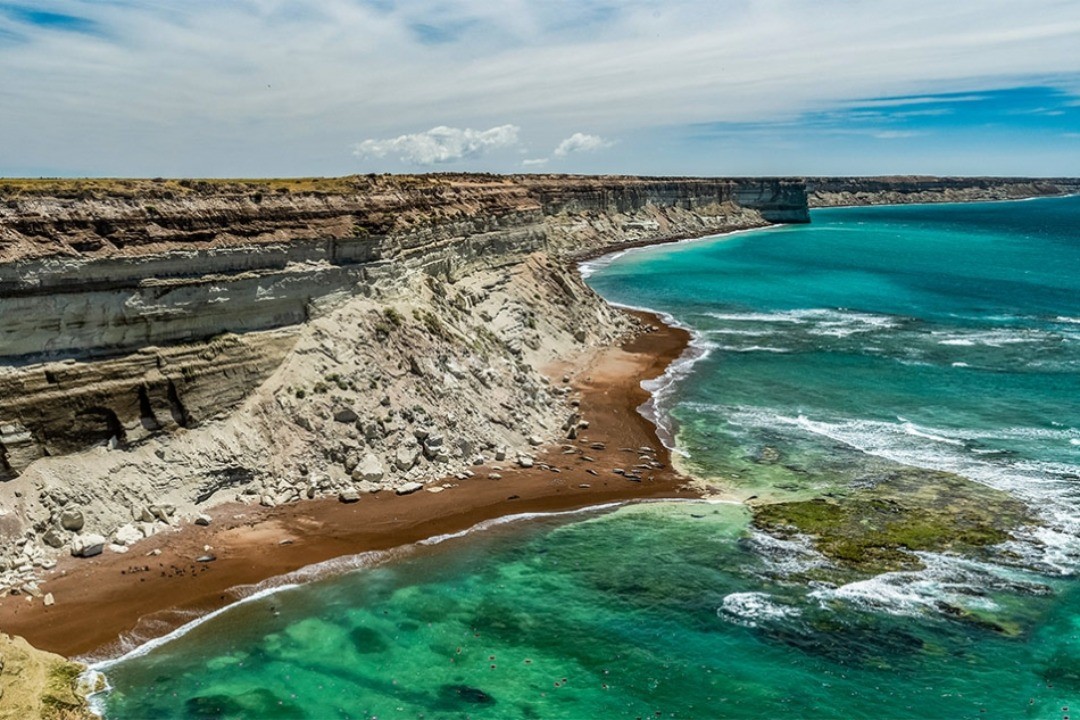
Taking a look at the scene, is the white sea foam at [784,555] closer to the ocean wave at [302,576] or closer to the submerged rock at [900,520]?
the submerged rock at [900,520]

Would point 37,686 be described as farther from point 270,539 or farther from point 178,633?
point 270,539

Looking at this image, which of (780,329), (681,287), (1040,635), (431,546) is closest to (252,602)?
(431,546)

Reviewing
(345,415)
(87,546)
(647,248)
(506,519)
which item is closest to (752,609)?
(506,519)

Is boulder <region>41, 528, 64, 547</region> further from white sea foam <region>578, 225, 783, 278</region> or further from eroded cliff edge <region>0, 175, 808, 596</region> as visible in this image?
white sea foam <region>578, 225, 783, 278</region>

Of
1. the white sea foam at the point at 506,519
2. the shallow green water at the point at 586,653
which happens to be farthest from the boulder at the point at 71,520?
the white sea foam at the point at 506,519

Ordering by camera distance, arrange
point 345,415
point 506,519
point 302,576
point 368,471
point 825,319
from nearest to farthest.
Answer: point 302,576, point 506,519, point 368,471, point 345,415, point 825,319

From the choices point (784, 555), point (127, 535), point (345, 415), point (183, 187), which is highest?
point (183, 187)

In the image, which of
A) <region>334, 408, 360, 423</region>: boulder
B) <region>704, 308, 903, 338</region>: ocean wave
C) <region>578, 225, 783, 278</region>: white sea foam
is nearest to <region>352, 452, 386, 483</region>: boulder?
<region>334, 408, 360, 423</region>: boulder
